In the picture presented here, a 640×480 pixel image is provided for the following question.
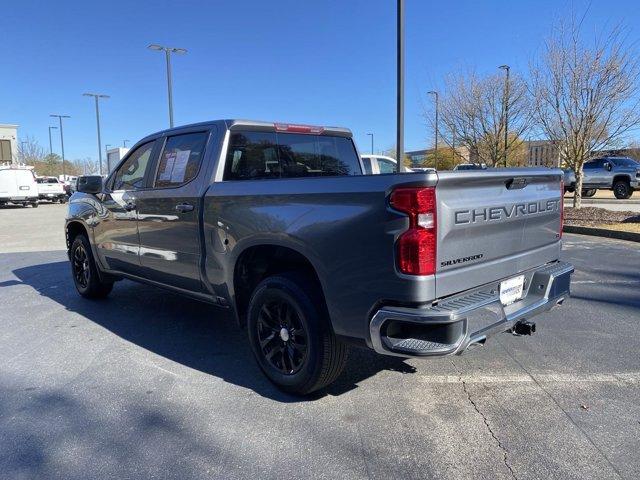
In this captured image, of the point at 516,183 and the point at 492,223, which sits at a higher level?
the point at 516,183

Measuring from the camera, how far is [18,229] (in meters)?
15.9

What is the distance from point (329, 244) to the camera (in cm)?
303

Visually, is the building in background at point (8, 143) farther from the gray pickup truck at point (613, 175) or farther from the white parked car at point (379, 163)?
the gray pickup truck at point (613, 175)

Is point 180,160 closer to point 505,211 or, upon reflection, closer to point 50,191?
point 505,211

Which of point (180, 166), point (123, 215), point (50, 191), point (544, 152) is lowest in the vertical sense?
point (123, 215)

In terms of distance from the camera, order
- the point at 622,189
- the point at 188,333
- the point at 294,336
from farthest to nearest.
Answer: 1. the point at 622,189
2. the point at 188,333
3. the point at 294,336

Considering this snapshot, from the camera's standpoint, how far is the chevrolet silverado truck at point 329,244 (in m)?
2.75

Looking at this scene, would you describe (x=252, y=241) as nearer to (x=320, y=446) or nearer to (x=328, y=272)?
(x=328, y=272)

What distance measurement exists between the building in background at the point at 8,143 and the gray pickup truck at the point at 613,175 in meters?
55.0

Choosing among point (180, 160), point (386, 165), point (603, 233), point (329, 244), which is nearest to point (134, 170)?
point (180, 160)

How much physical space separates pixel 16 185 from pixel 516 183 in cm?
2905

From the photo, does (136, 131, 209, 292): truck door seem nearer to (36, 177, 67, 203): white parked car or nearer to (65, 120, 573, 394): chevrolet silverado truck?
(65, 120, 573, 394): chevrolet silverado truck

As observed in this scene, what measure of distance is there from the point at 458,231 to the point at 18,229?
1670 cm

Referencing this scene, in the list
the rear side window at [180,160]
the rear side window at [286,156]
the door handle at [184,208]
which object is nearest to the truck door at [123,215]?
the rear side window at [180,160]
